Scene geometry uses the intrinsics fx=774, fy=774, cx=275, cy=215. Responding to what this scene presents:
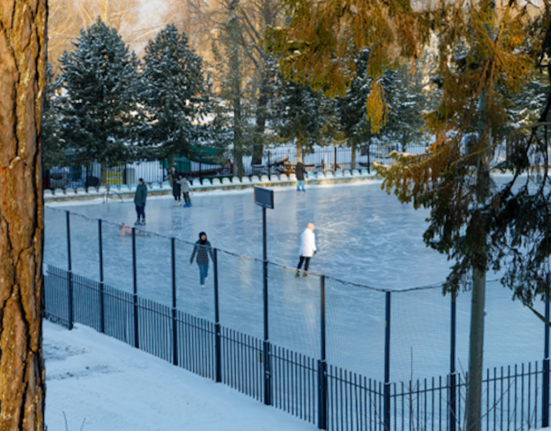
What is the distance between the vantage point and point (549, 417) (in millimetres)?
10578

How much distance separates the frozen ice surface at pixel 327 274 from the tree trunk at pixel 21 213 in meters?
5.62

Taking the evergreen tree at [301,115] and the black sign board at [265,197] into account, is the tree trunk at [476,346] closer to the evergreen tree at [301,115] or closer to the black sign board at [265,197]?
the black sign board at [265,197]

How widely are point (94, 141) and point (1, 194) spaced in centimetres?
3153

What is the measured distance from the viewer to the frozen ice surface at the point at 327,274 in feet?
41.8

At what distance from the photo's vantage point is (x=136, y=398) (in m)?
10.9

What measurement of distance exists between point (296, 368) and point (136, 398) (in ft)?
7.58

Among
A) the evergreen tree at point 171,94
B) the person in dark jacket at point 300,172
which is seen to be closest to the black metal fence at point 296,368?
the person in dark jacket at point 300,172

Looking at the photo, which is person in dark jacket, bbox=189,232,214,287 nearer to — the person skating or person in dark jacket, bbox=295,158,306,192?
the person skating

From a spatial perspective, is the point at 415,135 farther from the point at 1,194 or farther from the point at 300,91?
the point at 1,194

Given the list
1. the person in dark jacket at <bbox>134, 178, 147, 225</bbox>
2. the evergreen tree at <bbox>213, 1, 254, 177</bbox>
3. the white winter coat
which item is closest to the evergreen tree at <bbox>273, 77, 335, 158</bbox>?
the evergreen tree at <bbox>213, 1, 254, 177</bbox>

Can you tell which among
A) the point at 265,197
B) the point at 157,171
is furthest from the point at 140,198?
the point at 157,171

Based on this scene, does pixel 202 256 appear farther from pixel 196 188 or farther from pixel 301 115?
pixel 301 115

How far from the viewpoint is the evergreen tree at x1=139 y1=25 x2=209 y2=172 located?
116 ft

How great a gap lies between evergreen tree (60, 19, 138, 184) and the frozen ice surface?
3939mm
